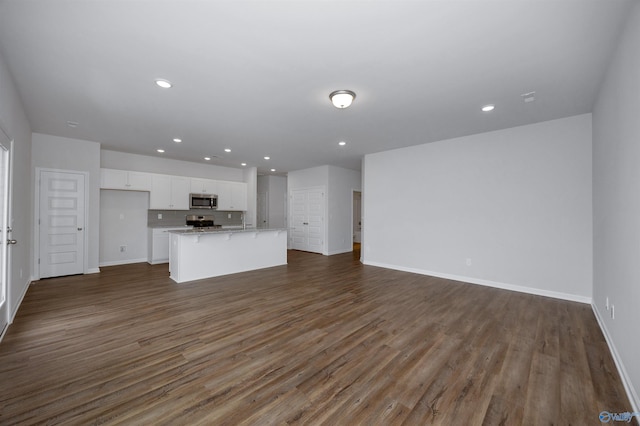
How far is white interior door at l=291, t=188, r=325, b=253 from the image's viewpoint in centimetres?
795

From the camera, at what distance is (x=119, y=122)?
4.15 metres

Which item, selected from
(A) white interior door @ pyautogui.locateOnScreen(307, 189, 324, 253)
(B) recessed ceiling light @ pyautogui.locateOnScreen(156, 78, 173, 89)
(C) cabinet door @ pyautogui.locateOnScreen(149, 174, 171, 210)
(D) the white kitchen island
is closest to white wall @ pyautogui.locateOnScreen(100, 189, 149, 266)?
(C) cabinet door @ pyautogui.locateOnScreen(149, 174, 171, 210)

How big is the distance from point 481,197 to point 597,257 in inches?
67.8

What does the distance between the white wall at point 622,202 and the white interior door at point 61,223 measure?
783cm

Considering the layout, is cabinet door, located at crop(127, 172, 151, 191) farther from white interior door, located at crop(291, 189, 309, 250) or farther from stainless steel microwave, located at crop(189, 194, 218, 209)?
white interior door, located at crop(291, 189, 309, 250)

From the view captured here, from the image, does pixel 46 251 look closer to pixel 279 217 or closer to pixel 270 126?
pixel 270 126

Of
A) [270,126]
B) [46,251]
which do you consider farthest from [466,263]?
[46,251]

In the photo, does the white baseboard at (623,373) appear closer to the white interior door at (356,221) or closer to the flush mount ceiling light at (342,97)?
the flush mount ceiling light at (342,97)

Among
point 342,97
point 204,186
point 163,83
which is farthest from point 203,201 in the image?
point 342,97

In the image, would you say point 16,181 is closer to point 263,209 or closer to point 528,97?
point 528,97

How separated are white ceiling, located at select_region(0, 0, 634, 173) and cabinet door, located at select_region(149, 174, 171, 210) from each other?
230 centimetres

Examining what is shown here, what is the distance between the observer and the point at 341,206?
8.16 metres

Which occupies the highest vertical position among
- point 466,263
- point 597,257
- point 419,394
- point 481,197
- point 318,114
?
point 318,114

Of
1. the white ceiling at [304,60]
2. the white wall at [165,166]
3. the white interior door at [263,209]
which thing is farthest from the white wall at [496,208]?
the white interior door at [263,209]
